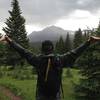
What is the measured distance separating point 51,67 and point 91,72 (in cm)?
1509

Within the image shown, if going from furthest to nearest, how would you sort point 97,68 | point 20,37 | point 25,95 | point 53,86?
point 20,37 < point 25,95 < point 97,68 < point 53,86

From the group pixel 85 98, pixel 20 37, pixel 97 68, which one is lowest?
pixel 85 98

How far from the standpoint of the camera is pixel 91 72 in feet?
67.5

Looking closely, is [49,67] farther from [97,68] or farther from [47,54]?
[97,68]

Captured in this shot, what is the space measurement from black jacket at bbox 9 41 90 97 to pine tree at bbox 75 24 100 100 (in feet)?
46.8

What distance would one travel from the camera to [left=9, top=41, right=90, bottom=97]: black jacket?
5641mm

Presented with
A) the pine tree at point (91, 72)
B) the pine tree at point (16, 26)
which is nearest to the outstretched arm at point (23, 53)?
the pine tree at point (91, 72)

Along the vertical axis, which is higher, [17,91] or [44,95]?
[44,95]

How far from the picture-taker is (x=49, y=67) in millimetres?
5641

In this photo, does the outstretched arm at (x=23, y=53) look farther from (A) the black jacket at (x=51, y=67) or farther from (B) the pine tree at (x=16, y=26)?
(B) the pine tree at (x=16, y=26)

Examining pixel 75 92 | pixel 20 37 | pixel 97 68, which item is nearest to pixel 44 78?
pixel 97 68

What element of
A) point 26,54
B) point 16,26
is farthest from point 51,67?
point 16,26

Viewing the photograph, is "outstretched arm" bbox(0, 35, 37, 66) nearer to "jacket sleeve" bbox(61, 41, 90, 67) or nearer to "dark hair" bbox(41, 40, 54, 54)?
"dark hair" bbox(41, 40, 54, 54)

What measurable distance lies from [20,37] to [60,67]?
49.2 metres
